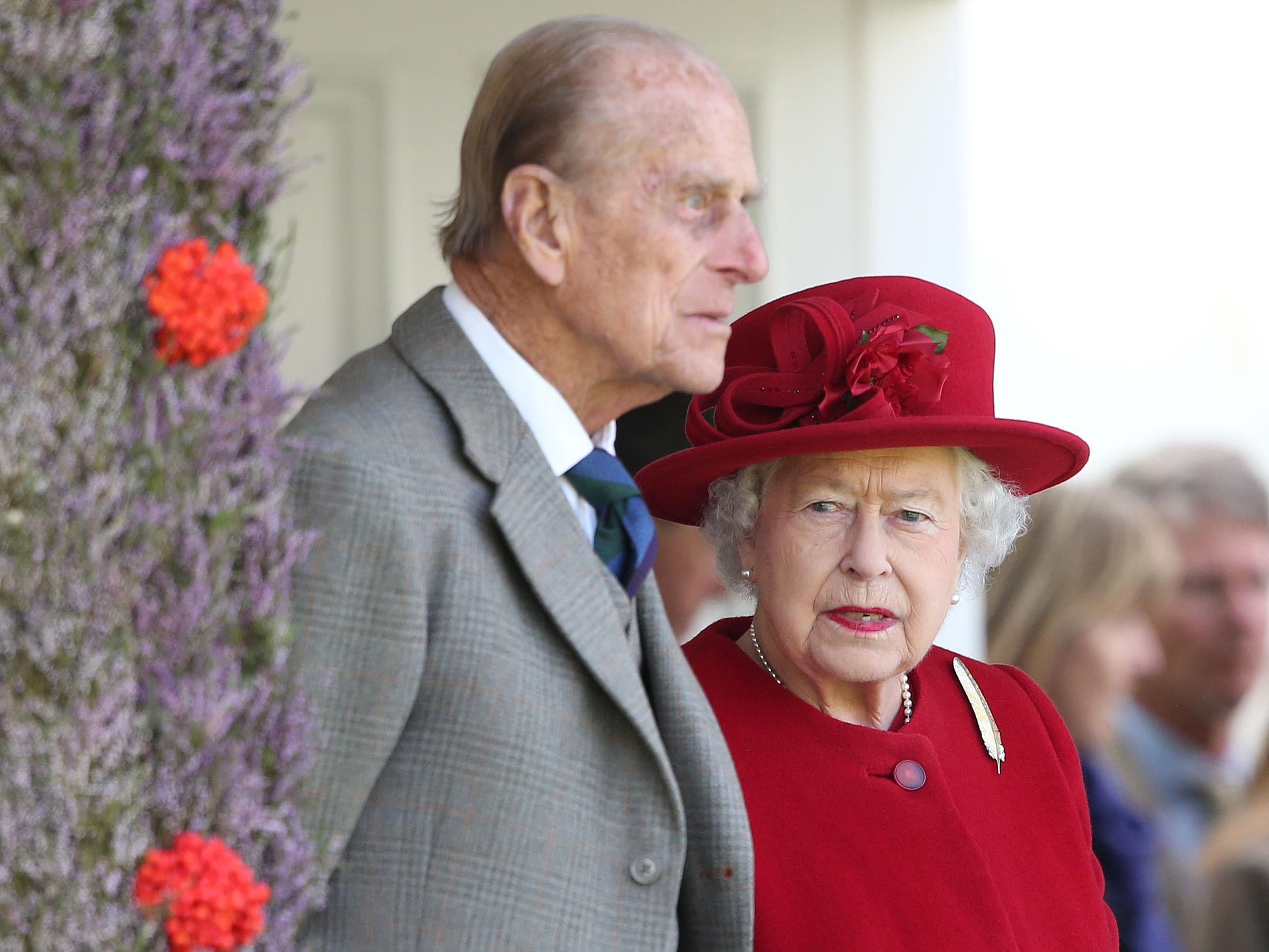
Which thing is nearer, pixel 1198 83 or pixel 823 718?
pixel 823 718

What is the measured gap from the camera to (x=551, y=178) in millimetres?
1694

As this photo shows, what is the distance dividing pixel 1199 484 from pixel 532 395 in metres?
3.27

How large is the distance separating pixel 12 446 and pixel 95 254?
0.19 metres

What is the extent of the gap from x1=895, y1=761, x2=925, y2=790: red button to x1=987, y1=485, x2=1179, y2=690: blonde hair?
2.02 m

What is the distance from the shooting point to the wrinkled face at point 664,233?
169cm

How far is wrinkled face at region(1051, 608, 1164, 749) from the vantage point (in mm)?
4297

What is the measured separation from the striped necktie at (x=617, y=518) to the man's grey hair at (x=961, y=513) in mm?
543

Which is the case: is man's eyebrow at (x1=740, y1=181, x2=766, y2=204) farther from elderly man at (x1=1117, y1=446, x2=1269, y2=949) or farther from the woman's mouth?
elderly man at (x1=1117, y1=446, x2=1269, y2=949)

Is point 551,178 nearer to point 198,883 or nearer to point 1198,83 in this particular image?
point 198,883

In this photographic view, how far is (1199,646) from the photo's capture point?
4508mm

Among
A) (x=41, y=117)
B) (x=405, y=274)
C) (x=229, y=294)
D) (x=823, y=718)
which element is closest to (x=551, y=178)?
(x=229, y=294)

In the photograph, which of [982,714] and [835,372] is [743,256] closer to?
[835,372]

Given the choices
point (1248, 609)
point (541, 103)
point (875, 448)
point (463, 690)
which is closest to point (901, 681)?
point (875, 448)

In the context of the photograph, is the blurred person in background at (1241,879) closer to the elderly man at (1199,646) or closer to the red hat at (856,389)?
the elderly man at (1199,646)
